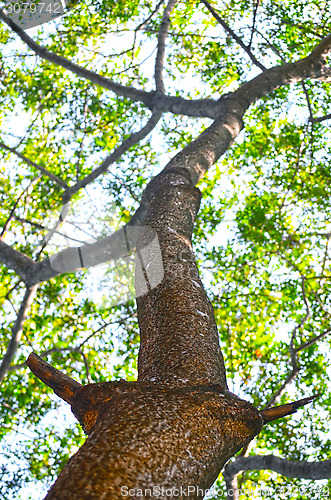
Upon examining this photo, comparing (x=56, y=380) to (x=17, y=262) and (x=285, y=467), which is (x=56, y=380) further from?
(x=285, y=467)

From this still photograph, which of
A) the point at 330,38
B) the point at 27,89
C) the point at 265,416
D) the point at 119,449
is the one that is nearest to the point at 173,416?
the point at 119,449

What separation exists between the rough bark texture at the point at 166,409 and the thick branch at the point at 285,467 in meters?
2.95

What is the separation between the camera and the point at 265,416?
6.56 ft

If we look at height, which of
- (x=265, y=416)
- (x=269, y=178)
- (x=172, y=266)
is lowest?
(x=265, y=416)

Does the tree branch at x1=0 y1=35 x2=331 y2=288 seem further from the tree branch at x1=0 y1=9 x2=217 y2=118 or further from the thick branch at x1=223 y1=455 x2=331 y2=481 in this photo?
the thick branch at x1=223 y1=455 x2=331 y2=481

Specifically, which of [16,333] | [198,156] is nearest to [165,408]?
[198,156]

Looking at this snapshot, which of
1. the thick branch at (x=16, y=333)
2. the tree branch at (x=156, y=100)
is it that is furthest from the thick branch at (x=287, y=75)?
the thick branch at (x=16, y=333)

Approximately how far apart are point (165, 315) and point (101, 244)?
9.33 ft

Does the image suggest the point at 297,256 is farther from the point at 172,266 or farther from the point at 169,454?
the point at 169,454

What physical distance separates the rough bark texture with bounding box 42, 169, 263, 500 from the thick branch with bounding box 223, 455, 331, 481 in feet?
9.67

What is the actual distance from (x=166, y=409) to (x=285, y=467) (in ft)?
12.8

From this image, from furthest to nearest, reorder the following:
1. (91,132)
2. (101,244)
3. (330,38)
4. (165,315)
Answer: (91,132)
(330,38)
(101,244)
(165,315)

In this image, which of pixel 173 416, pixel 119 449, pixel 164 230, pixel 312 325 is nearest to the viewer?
pixel 119 449

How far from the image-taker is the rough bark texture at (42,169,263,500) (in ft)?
4.17
